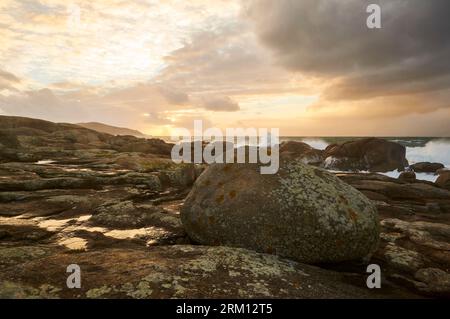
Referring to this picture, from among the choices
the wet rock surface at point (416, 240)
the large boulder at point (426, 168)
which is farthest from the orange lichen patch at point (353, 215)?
the large boulder at point (426, 168)

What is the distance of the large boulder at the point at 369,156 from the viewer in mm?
47344

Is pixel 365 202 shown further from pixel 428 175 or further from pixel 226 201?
pixel 428 175

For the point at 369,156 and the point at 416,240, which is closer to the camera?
the point at 416,240

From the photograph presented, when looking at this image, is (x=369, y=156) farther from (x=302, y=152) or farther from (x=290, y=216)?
(x=290, y=216)

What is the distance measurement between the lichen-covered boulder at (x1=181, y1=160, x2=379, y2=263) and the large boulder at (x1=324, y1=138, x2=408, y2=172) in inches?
1630

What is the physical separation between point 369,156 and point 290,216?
44090 millimetres

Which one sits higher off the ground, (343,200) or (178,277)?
(343,200)

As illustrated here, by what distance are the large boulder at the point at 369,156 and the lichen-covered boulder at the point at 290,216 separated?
4140 cm

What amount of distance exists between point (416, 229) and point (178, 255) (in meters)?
9.34

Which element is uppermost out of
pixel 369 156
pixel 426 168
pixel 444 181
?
pixel 369 156

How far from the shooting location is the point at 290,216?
8.85 metres

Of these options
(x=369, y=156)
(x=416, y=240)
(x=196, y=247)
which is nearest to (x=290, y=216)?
(x=196, y=247)

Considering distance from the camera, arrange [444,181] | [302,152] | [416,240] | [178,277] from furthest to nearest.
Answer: [302,152], [444,181], [416,240], [178,277]
